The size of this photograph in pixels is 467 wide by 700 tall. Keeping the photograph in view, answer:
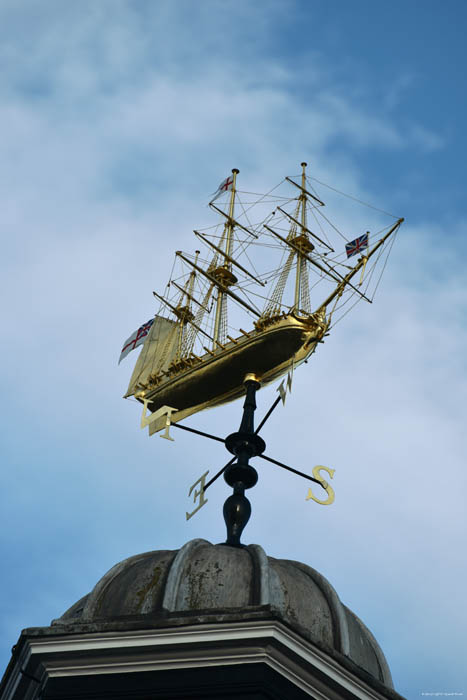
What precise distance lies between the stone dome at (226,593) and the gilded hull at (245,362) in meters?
5.34

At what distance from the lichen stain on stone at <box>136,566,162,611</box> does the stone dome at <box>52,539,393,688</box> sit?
0.01 m

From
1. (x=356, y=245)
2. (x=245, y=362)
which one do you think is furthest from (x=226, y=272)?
(x=245, y=362)

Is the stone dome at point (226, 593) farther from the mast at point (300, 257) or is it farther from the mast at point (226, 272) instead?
the mast at point (226, 272)

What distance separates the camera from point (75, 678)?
1309 centimetres

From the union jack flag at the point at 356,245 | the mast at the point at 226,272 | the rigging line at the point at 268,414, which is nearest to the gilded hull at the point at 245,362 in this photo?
the rigging line at the point at 268,414

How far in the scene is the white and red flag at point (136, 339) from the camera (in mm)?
25422

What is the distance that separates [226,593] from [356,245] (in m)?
11.0

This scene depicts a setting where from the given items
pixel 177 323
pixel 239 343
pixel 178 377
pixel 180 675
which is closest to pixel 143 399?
pixel 178 377

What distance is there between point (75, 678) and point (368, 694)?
11.8 feet

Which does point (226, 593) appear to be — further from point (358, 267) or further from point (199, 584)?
point (358, 267)

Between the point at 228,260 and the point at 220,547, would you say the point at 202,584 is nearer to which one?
the point at 220,547

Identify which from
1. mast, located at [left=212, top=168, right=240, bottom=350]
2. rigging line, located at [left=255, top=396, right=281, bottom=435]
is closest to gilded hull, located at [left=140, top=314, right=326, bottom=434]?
rigging line, located at [left=255, top=396, right=281, bottom=435]

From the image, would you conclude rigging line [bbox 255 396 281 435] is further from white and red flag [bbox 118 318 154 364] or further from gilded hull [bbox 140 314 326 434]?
white and red flag [bbox 118 318 154 364]

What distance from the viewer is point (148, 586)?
14203mm
